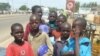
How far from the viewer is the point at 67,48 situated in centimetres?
429

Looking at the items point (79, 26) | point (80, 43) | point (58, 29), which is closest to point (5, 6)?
point (58, 29)

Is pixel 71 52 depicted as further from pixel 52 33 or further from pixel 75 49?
pixel 52 33

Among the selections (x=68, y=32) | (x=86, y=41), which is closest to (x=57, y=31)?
(x=68, y=32)

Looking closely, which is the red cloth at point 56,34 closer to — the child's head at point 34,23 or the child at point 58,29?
the child at point 58,29

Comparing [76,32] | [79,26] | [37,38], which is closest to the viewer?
[76,32]

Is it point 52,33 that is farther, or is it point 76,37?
point 52,33

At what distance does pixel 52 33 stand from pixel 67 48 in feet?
6.38

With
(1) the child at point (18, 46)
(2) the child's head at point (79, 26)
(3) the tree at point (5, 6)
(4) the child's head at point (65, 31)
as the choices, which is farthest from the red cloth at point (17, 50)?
(3) the tree at point (5, 6)

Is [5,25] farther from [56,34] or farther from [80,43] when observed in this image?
[80,43]

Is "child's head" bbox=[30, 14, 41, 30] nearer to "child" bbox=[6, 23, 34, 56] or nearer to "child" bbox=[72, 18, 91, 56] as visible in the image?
"child" bbox=[6, 23, 34, 56]

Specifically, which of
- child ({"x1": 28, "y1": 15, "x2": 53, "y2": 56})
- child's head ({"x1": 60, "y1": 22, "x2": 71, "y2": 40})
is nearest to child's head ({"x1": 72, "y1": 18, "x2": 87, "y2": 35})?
child's head ({"x1": 60, "y1": 22, "x2": 71, "y2": 40})

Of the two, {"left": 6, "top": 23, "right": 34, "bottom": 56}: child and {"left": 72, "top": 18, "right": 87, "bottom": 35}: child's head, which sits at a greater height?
{"left": 72, "top": 18, "right": 87, "bottom": 35}: child's head

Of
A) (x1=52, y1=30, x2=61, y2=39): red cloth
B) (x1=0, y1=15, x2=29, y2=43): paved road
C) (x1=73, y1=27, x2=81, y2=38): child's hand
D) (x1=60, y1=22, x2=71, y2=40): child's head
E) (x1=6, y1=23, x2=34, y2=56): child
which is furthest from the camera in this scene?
(x1=0, y1=15, x2=29, y2=43): paved road

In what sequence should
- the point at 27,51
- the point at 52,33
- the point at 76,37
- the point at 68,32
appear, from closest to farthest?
1. the point at 76,37
2. the point at 27,51
3. the point at 68,32
4. the point at 52,33
